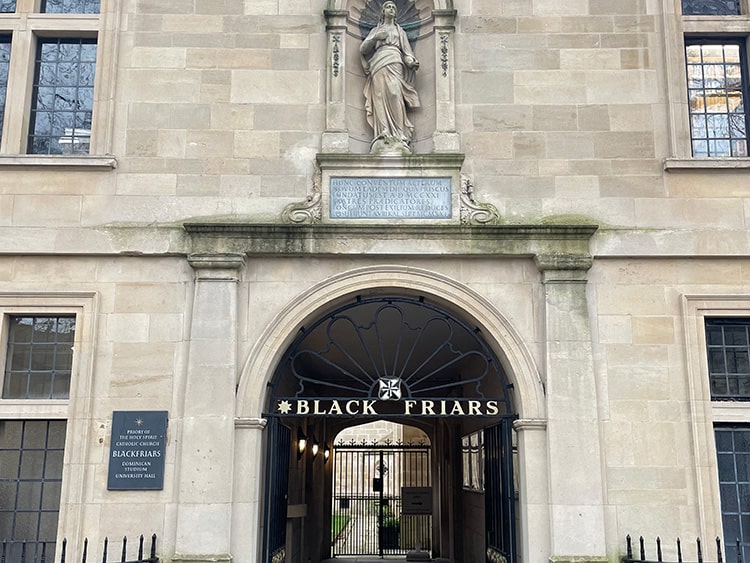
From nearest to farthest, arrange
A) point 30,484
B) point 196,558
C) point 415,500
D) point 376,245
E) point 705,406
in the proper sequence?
point 196,558 → point 705,406 → point 30,484 → point 376,245 → point 415,500

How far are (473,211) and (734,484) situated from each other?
4243 mm

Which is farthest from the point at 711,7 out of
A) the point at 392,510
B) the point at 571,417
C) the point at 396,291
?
the point at 392,510

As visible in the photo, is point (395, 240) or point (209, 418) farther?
point (395, 240)

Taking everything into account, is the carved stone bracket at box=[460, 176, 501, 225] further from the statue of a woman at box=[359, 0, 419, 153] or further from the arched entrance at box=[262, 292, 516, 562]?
the arched entrance at box=[262, 292, 516, 562]

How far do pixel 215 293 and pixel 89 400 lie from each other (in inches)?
71.5

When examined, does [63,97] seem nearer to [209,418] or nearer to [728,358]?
[209,418]

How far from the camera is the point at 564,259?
9.35m

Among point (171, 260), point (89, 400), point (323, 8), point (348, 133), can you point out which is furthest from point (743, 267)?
point (89, 400)

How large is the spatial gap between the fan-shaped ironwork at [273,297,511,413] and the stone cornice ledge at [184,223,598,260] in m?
0.74

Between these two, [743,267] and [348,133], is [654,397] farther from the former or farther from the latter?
[348,133]

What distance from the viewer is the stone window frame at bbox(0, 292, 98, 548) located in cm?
884

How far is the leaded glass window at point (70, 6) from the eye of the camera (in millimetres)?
10533

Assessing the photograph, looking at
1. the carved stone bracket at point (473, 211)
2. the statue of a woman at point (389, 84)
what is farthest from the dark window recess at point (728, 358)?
the statue of a woman at point (389, 84)

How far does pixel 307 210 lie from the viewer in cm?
958
